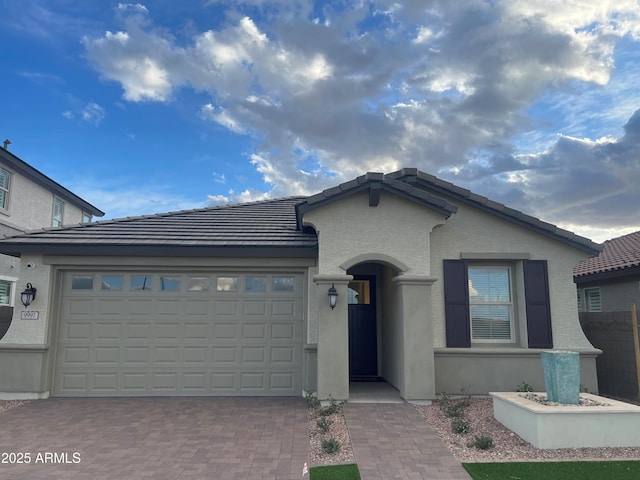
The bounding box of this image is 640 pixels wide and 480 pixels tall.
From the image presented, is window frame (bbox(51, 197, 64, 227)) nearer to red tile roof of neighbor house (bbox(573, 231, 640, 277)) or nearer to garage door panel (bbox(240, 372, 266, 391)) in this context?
garage door panel (bbox(240, 372, 266, 391))

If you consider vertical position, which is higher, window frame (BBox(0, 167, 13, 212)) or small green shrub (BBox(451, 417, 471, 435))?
window frame (BBox(0, 167, 13, 212))

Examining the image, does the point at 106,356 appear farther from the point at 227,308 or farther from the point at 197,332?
the point at 227,308

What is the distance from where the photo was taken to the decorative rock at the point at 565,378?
581cm

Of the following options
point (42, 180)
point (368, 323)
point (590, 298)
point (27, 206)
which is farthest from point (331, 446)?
point (42, 180)

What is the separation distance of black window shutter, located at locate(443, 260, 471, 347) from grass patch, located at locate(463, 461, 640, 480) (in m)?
3.57

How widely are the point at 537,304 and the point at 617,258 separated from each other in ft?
20.2

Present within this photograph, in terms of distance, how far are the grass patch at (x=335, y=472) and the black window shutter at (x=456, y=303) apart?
4390 mm

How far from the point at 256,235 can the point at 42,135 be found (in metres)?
9.86

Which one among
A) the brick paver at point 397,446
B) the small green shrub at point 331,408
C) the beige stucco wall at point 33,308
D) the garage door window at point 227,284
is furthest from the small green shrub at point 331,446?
the beige stucco wall at point 33,308

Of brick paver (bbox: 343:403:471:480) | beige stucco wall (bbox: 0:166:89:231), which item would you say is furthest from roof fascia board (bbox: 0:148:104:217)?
brick paver (bbox: 343:403:471:480)

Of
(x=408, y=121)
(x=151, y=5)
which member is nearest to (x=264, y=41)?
(x=151, y=5)

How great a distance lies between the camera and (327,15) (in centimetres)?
1091

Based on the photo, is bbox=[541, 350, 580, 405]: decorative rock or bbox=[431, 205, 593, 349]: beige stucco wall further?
bbox=[431, 205, 593, 349]: beige stucco wall

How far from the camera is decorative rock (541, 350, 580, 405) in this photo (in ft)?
19.1
